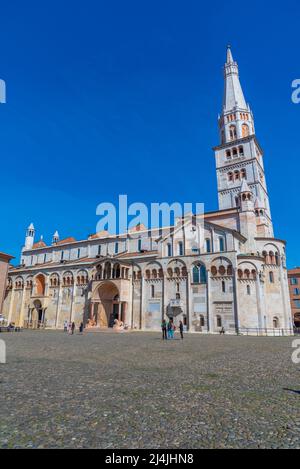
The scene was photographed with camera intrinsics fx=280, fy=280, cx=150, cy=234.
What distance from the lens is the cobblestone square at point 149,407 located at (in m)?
4.26

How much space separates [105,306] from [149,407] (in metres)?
41.4

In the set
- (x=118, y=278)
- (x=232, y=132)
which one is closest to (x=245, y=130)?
(x=232, y=132)

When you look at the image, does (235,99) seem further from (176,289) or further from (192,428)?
(192,428)

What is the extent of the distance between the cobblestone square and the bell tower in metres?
45.1

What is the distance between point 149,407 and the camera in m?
5.77

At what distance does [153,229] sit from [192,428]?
48.0 meters

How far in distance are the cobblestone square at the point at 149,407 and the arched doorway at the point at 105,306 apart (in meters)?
34.6

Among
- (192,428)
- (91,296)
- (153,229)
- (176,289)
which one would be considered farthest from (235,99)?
(192,428)

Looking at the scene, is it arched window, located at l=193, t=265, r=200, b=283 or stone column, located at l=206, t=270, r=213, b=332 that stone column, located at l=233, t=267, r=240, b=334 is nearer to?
stone column, located at l=206, t=270, r=213, b=332

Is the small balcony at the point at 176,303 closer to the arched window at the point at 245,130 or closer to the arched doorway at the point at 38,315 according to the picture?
the arched doorway at the point at 38,315

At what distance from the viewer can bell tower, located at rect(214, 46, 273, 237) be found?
53.1 metres

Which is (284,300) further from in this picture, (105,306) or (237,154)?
(237,154)

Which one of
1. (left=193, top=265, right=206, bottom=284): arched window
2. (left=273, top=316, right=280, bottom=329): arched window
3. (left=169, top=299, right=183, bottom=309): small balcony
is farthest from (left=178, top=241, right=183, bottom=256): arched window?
(left=273, top=316, right=280, bottom=329): arched window
